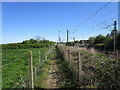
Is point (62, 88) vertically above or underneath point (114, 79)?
underneath

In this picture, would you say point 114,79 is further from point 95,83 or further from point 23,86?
point 23,86

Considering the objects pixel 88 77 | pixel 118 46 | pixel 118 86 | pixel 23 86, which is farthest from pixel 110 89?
pixel 118 46

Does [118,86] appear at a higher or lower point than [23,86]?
higher

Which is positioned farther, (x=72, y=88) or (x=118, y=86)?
(x=72, y=88)

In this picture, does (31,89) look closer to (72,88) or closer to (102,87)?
(72,88)

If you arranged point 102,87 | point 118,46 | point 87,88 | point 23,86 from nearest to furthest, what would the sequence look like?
point 102,87
point 87,88
point 23,86
point 118,46

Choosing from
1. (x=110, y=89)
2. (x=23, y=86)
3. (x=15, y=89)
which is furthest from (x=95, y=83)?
(x=15, y=89)

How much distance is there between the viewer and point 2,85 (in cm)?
527

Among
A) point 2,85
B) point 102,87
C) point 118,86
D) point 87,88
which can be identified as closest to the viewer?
point 118,86

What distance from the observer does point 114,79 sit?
11.4 ft

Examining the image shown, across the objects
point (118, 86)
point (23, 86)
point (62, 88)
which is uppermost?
point (118, 86)

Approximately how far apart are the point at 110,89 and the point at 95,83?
51 cm

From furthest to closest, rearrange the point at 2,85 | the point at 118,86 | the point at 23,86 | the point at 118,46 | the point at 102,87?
the point at 118,46
the point at 2,85
the point at 23,86
the point at 102,87
the point at 118,86

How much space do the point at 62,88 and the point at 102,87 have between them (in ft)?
5.72
